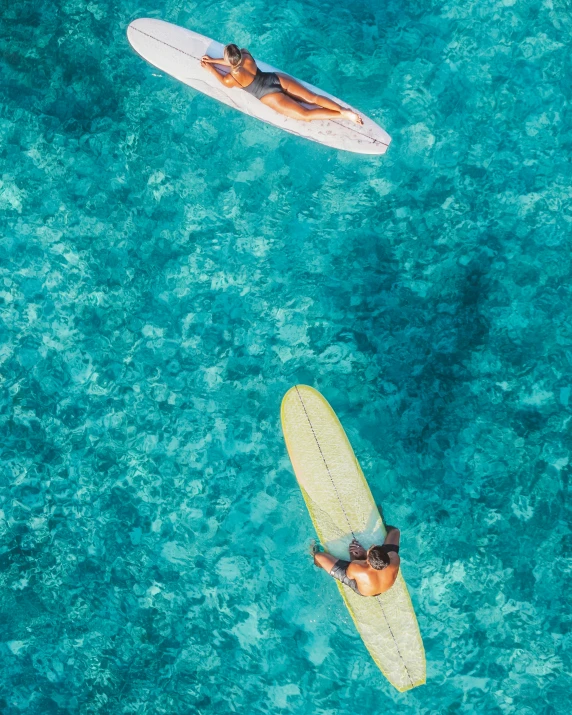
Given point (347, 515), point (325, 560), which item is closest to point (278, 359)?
point (347, 515)

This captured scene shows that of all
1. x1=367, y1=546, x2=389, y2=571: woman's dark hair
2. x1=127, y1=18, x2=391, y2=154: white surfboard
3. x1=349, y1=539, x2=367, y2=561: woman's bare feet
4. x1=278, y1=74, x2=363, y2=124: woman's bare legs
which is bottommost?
x1=349, y1=539, x2=367, y2=561: woman's bare feet

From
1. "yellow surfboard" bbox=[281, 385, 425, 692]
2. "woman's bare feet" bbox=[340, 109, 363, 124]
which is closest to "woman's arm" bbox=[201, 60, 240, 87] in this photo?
"woman's bare feet" bbox=[340, 109, 363, 124]

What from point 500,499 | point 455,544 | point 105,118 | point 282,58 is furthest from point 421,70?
point 455,544

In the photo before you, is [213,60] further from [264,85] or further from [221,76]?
[264,85]

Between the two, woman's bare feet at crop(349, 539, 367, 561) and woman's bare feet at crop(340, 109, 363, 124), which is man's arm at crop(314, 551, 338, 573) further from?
woman's bare feet at crop(340, 109, 363, 124)

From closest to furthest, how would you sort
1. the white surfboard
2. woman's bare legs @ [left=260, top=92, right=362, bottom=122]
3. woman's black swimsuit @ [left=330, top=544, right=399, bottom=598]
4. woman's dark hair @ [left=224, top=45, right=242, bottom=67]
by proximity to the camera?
woman's dark hair @ [left=224, top=45, right=242, bottom=67] < woman's black swimsuit @ [left=330, top=544, right=399, bottom=598] < woman's bare legs @ [left=260, top=92, right=362, bottom=122] < the white surfboard

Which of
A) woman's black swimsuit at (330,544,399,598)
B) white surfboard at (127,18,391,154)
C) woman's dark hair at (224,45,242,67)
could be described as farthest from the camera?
white surfboard at (127,18,391,154)

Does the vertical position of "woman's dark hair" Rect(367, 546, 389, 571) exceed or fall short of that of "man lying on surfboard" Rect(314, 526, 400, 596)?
it exceeds it
